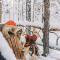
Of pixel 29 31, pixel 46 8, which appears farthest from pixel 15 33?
pixel 46 8

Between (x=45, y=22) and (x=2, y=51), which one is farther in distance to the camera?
(x=45, y=22)

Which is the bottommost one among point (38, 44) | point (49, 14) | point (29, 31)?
point (38, 44)

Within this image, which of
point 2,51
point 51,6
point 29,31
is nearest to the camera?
point 2,51

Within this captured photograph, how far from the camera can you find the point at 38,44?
5.34 feet

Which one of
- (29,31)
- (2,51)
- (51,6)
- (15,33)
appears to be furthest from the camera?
(29,31)

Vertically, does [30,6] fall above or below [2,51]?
above

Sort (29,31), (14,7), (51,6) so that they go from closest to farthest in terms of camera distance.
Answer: (51,6), (29,31), (14,7)

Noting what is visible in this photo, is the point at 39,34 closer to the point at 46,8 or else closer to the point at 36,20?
the point at 36,20

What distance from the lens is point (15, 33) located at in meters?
1.45

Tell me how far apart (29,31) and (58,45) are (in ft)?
0.96

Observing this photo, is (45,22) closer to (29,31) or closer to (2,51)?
(29,31)

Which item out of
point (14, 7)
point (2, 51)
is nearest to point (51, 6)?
point (14, 7)

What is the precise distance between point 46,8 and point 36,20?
0.15 metres

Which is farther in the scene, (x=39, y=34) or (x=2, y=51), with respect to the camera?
(x=39, y=34)
